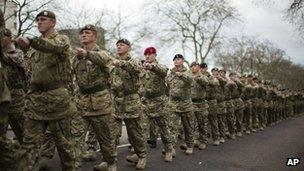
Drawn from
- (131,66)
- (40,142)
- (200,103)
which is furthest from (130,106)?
(200,103)

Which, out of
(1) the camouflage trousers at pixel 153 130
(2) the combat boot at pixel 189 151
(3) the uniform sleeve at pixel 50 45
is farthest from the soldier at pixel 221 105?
(3) the uniform sleeve at pixel 50 45

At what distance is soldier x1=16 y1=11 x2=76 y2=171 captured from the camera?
7.13 meters

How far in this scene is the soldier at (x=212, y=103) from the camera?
1464cm

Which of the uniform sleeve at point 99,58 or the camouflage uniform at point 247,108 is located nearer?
the uniform sleeve at point 99,58

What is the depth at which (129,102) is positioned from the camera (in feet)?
31.9

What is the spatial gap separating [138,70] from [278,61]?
83096 mm

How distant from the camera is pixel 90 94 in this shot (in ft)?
27.9

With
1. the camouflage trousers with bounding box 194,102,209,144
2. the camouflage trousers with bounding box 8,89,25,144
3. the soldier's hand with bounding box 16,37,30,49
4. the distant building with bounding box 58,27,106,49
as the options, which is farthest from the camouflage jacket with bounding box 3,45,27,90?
the distant building with bounding box 58,27,106,49

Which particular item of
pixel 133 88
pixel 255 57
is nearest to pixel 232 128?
pixel 133 88

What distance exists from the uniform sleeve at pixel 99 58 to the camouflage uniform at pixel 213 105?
6.65 metres

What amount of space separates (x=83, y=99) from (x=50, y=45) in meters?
1.98

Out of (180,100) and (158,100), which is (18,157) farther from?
(180,100)

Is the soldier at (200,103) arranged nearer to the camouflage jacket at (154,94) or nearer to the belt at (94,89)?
the camouflage jacket at (154,94)

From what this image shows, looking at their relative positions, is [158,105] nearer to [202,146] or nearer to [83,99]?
[83,99]
